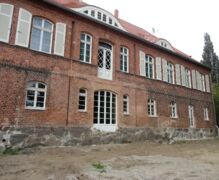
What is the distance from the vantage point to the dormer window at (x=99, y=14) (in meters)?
14.4

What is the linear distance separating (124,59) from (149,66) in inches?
106

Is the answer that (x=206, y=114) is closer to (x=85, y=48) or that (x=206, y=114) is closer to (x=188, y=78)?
(x=188, y=78)

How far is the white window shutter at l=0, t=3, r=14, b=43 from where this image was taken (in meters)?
10.8

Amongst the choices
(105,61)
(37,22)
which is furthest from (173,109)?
(37,22)

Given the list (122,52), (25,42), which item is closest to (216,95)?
(122,52)

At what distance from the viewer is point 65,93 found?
39.8 feet

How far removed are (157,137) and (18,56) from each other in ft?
35.9

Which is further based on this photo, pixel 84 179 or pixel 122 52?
pixel 122 52

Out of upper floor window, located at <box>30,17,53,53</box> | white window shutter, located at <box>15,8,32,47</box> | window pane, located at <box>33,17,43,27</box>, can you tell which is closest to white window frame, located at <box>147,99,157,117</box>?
upper floor window, located at <box>30,17,53,53</box>

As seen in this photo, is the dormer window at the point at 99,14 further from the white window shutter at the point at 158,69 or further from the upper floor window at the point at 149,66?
the white window shutter at the point at 158,69

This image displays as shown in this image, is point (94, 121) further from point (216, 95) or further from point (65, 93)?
point (216, 95)

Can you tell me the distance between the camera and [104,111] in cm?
1380

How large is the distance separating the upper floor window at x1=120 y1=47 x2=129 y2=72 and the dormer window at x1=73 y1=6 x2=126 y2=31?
70.0 inches

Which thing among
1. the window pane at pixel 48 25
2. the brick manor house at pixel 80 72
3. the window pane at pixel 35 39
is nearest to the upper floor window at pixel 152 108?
the brick manor house at pixel 80 72
